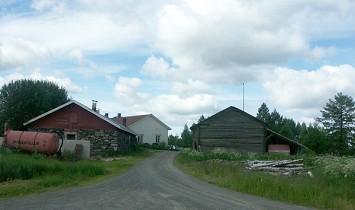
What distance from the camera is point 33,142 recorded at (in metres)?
35.9

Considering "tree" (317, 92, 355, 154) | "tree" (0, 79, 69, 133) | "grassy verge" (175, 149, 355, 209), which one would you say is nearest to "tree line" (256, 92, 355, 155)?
"tree" (317, 92, 355, 154)

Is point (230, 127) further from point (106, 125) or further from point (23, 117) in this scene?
point (23, 117)

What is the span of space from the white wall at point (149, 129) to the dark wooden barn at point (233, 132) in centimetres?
4306

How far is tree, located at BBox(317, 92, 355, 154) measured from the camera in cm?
8412

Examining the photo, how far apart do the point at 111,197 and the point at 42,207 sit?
299 cm

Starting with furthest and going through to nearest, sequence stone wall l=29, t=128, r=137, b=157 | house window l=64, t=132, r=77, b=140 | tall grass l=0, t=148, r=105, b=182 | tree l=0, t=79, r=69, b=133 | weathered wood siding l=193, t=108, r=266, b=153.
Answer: tree l=0, t=79, r=69, b=133 → weathered wood siding l=193, t=108, r=266, b=153 → house window l=64, t=132, r=77, b=140 → stone wall l=29, t=128, r=137, b=157 → tall grass l=0, t=148, r=105, b=182

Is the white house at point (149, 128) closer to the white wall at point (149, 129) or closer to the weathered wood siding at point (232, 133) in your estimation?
the white wall at point (149, 129)

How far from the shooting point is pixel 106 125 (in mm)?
47875

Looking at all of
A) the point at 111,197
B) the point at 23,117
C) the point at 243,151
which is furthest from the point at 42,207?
the point at 23,117

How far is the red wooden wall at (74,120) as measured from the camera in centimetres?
4791

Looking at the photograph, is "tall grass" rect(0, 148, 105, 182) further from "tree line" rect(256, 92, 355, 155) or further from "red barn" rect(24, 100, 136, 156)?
"tree line" rect(256, 92, 355, 155)

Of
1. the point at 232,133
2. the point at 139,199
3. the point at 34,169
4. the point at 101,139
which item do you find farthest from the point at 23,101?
the point at 139,199

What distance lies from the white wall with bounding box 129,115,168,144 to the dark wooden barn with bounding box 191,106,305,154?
43062mm

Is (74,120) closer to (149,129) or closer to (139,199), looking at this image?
(139,199)
